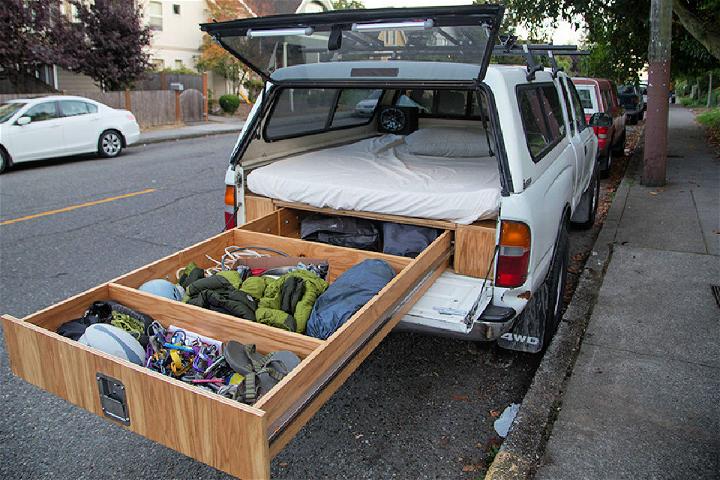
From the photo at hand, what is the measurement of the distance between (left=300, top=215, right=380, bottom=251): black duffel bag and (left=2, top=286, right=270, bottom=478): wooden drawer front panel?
2.18 m

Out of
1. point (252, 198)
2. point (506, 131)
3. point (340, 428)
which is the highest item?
point (506, 131)

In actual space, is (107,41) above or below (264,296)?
above

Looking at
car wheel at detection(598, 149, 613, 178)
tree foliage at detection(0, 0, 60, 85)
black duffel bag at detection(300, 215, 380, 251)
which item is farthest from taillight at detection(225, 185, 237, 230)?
tree foliage at detection(0, 0, 60, 85)

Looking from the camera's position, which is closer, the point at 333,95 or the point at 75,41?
the point at 333,95

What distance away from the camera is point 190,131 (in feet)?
69.1

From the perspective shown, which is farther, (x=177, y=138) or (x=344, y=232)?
(x=177, y=138)

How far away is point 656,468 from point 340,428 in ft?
5.61

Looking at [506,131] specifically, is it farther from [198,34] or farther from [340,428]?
[198,34]

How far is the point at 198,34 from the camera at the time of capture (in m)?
30.6

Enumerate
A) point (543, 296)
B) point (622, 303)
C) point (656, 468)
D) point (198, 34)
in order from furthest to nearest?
point (198, 34)
point (622, 303)
point (543, 296)
point (656, 468)

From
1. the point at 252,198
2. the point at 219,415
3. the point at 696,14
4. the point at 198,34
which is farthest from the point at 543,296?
the point at 198,34

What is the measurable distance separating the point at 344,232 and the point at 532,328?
1480 millimetres

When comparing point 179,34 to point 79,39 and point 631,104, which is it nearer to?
point 79,39

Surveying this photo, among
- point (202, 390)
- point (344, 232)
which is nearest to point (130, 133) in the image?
point (344, 232)
